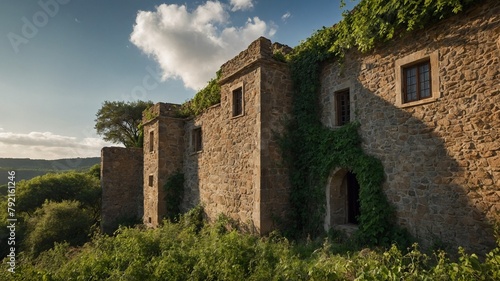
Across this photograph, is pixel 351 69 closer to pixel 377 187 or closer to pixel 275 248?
pixel 377 187

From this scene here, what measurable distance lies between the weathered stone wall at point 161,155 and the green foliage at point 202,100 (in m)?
0.57

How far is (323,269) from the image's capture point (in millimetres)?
4500

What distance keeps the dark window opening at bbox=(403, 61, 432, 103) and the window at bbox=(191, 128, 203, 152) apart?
28.3ft

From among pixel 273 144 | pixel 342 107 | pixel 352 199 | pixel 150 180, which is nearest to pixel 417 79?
pixel 342 107

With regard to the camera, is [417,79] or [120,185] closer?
[417,79]

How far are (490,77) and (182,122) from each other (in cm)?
1161

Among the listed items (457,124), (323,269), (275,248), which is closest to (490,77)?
(457,124)

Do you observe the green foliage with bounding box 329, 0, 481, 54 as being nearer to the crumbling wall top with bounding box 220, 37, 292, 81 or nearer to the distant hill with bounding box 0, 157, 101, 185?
the crumbling wall top with bounding box 220, 37, 292, 81

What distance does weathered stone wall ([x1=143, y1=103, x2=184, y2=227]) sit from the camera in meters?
13.0

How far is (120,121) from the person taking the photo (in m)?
27.2

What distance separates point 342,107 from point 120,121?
81.0ft

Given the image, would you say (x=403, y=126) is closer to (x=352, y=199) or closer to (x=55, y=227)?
(x=352, y=199)

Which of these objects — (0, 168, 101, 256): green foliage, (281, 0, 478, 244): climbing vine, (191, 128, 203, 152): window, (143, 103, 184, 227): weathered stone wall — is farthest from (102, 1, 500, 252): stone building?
(0, 168, 101, 256): green foliage

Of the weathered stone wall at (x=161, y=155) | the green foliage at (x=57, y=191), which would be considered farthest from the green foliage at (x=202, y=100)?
the green foliage at (x=57, y=191)
